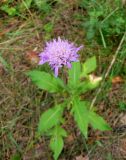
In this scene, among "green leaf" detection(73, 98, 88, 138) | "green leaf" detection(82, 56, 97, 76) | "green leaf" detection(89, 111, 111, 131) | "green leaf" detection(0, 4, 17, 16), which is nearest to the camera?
"green leaf" detection(73, 98, 88, 138)

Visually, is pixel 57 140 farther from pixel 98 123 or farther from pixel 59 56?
pixel 59 56

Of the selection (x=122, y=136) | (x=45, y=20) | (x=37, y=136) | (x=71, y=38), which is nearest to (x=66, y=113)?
(x=37, y=136)

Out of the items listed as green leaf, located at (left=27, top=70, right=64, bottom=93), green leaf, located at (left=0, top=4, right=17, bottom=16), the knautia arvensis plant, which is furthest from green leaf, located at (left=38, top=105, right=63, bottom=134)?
green leaf, located at (left=0, top=4, right=17, bottom=16)

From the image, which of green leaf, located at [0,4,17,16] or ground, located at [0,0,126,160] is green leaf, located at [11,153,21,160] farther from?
green leaf, located at [0,4,17,16]

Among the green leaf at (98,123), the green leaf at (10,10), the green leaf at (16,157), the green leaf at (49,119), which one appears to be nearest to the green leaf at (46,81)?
the green leaf at (49,119)

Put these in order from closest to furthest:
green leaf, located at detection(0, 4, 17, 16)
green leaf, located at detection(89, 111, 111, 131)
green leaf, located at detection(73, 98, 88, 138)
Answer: green leaf, located at detection(73, 98, 88, 138)
green leaf, located at detection(89, 111, 111, 131)
green leaf, located at detection(0, 4, 17, 16)

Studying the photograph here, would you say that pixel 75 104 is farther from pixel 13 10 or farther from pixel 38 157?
pixel 13 10

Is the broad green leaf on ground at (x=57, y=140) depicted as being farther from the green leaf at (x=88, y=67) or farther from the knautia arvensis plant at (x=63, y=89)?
the green leaf at (x=88, y=67)
